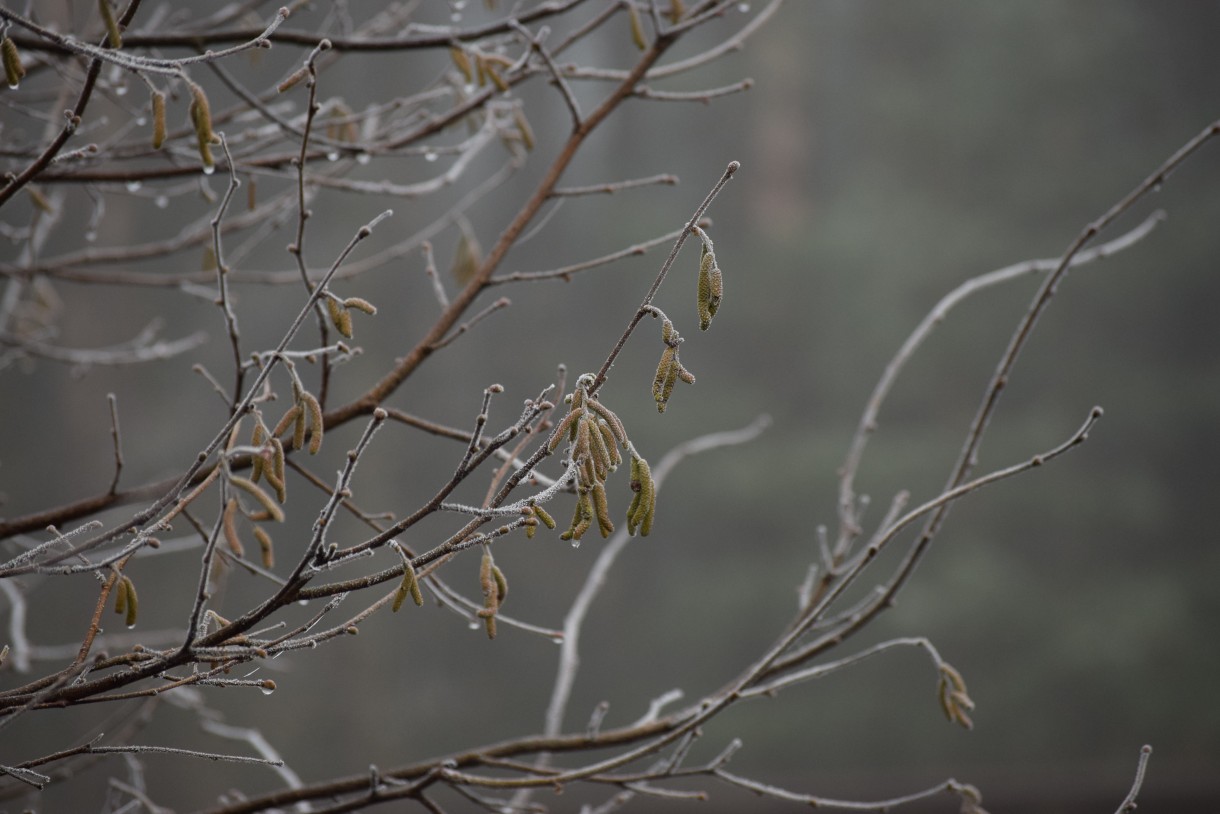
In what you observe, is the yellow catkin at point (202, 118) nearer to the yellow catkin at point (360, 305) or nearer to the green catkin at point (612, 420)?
the yellow catkin at point (360, 305)

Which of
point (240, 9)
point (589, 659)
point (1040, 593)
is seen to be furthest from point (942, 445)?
point (240, 9)

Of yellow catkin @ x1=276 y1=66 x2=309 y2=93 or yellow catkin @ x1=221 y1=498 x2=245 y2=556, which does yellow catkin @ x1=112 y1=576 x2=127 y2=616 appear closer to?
yellow catkin @ x1=221 y1=498 x2=245 y2=556

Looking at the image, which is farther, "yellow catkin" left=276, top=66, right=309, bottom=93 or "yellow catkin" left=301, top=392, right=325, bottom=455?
"yellow catkin" left=276, top=66, right=309, bottom=93

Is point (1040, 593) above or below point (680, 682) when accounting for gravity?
above

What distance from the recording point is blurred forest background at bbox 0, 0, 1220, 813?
7.62 metres

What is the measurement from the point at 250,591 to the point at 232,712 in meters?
0.97

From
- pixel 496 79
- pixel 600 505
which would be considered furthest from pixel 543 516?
pixel 496 79

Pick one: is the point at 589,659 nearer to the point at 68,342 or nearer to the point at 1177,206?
the point at 68,342

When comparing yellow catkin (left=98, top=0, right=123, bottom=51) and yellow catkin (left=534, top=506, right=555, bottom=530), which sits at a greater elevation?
yellow catkin (left=98, top=0, right=123, bottom=51)

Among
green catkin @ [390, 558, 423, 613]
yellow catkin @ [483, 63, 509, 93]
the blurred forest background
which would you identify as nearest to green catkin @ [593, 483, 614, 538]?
green catkin @ [390, 558, 423, 613]

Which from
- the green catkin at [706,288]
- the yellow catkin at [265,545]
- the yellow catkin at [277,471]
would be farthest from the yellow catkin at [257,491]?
the green catkin at [706,288]

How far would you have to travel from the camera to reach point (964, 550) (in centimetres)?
780

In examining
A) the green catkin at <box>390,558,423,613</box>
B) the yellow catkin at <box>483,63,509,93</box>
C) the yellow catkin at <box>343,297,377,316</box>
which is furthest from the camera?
the yellow catkin at <box>483,63,509,93</box>

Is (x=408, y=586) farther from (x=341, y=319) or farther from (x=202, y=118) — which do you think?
(x=202, y=118)
